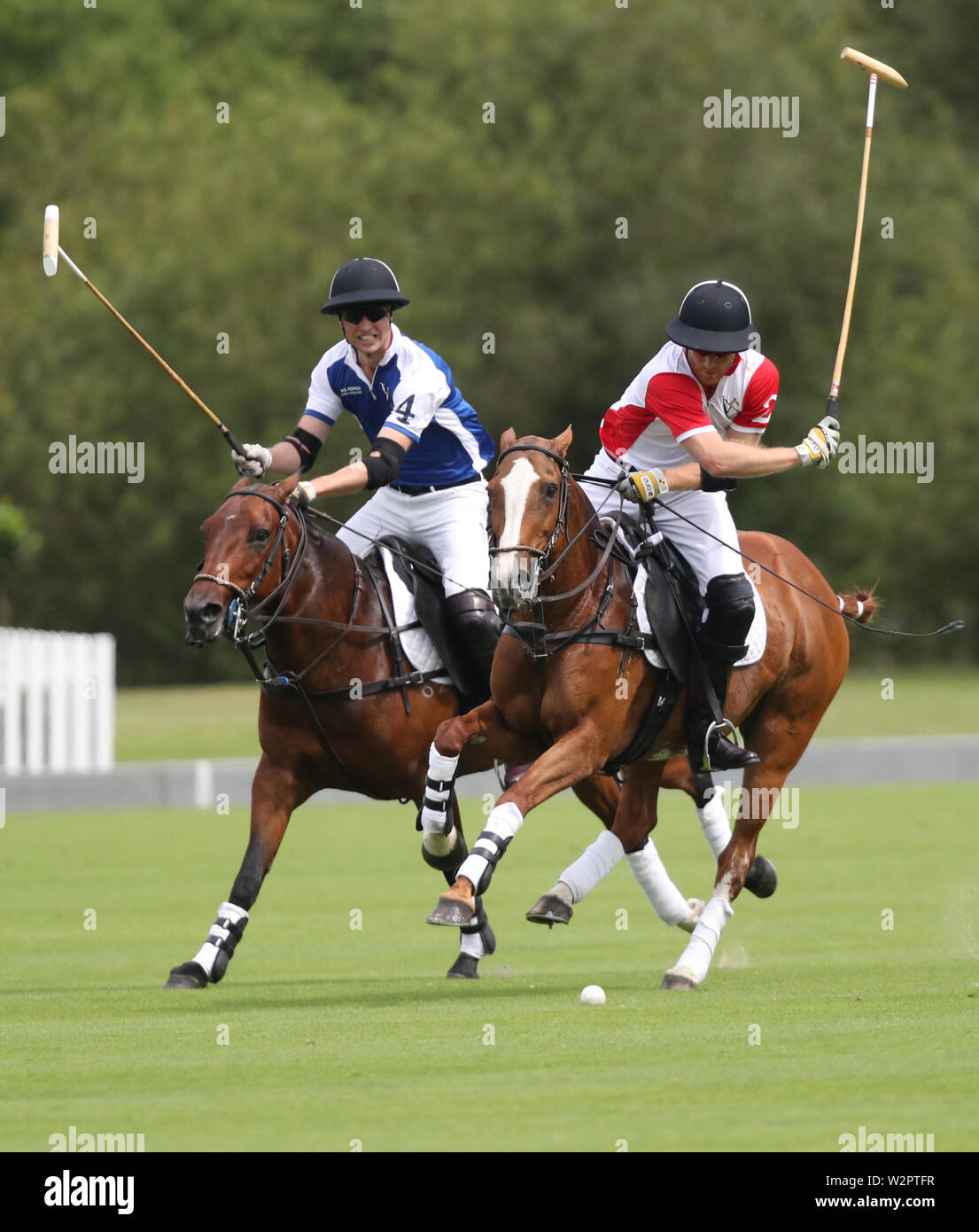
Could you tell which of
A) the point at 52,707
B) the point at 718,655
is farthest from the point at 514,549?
the point at 52,707

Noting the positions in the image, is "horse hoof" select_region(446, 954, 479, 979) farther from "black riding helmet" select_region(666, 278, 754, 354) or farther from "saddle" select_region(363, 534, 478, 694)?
"black riding helmet" select_region(666, 278, 754, 354)

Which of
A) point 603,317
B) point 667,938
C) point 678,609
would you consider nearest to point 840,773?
point 667,938

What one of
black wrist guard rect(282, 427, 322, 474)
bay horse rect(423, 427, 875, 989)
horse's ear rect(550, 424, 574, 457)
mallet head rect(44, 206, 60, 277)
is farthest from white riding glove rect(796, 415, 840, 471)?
mallet head rect(44, 206, 60, 277)

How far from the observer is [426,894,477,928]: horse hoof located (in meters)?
6.58

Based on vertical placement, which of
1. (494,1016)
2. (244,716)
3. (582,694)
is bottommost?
(494,1016)

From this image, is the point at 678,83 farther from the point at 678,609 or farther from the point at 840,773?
the point at 678,609

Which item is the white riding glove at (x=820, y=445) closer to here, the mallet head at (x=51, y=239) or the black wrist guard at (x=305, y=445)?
the black wrist guard at (x=305, y=445)

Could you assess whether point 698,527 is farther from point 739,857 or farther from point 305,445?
point 305,445

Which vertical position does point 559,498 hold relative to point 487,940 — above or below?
above

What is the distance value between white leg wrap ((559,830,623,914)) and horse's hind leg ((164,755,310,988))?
1063 mm

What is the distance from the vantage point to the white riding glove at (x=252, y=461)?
7695 millimetres

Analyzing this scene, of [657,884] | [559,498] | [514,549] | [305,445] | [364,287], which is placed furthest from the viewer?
[305,445]

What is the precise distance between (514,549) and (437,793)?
1149 millimetres

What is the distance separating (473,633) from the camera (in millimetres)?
8414
